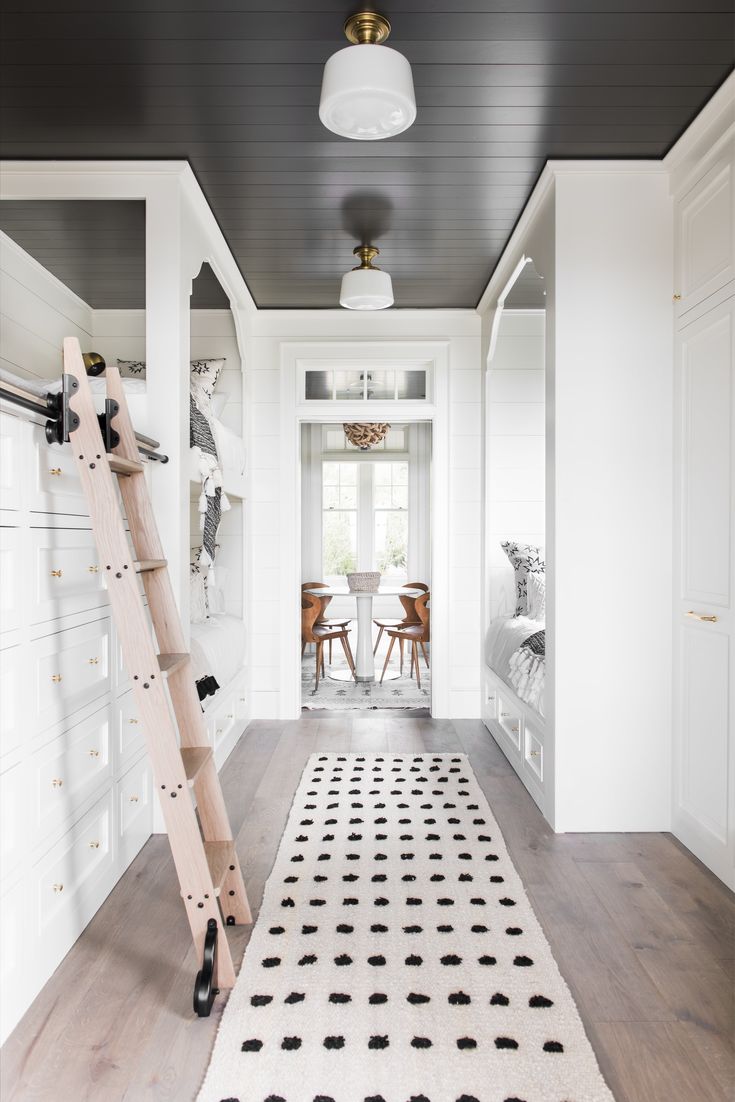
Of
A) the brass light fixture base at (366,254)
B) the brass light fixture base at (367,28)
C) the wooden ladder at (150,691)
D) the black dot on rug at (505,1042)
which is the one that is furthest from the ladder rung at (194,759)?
the brass light fixture base at (366,254)

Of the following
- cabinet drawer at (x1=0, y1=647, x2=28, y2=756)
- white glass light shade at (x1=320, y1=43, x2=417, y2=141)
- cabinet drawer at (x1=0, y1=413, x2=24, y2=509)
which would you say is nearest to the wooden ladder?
cabinet drawer at (x1=0, y1=413, x2=24, y2=509)

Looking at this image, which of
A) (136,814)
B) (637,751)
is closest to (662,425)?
(637,751)

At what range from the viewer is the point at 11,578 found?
1849mm

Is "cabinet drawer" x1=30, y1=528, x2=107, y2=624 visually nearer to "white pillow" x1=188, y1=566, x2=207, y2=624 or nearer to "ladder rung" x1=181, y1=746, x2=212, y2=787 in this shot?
"ladder rung" x1=181, y1=746, x2=212, y2=787

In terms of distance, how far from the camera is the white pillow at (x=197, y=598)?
13.5ft

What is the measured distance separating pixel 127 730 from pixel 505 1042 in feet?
5.31

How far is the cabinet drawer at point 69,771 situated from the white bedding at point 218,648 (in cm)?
86

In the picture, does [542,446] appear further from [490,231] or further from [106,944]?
[106,944]

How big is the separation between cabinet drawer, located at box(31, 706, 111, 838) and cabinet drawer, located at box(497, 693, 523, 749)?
2001 mm

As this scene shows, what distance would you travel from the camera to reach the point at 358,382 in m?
4.86

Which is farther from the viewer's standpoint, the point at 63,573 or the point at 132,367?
the point at 132,367

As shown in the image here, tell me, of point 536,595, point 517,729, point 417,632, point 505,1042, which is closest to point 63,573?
point 505,1042

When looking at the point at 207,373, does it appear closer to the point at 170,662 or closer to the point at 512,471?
the point at 512,471

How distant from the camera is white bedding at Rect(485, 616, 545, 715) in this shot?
3398mm
